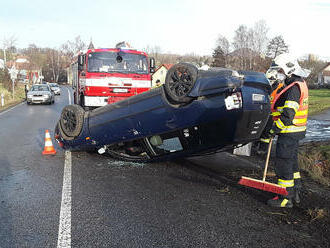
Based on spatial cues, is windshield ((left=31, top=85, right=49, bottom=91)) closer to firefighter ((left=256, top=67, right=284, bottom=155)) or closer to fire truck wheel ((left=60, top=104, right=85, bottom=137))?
fire truck wheel ((left=60, top=104, right=85, bottom=137))

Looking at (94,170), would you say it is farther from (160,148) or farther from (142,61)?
(142,61)

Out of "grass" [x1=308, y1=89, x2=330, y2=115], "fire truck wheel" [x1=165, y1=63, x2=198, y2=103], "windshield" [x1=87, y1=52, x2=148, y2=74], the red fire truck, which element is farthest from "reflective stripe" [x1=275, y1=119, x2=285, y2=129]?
"grass" [x1=308, y1=89, x2=330, y2=115]

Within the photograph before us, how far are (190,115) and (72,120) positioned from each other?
2817 mm

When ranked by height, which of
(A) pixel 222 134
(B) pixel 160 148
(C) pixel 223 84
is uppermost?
(C) pixel 223 84

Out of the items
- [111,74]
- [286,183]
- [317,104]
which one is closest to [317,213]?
[286,183]

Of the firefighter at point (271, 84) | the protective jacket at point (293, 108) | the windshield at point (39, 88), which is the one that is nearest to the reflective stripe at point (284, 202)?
the protective jacket at point (293, 108)

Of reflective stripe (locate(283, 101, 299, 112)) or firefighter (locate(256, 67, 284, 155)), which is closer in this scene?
reflective stripe (locate(283, 101, 299, 112))

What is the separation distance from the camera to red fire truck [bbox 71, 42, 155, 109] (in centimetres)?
1018

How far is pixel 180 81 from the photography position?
478 cm

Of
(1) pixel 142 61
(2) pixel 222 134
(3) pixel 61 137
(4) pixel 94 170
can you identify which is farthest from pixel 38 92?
(2) pixel 222 134

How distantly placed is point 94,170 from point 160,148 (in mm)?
1219

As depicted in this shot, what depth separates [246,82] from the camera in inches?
175

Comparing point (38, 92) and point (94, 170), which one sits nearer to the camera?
point (94, 170)

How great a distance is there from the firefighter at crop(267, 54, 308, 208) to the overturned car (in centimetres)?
41
